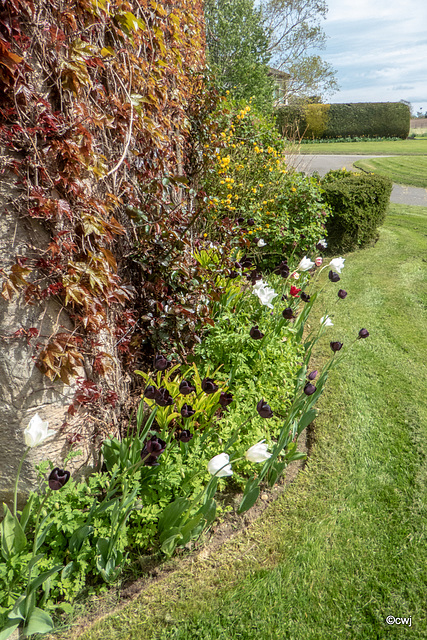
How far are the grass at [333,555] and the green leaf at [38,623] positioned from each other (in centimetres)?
27

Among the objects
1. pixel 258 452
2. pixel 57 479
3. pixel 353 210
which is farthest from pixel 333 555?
pixel 353 210

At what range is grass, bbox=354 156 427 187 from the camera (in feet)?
48.5

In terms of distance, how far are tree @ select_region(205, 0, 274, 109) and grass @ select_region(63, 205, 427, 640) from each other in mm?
14933

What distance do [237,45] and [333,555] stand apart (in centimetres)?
1820

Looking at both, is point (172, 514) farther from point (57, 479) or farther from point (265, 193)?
point (265, 193)

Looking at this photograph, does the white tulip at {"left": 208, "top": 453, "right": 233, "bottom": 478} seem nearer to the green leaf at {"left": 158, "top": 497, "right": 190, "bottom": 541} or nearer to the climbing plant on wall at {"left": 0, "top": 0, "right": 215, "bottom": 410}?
the green leaf at {"left": 158, "top": 497, "right": 190, "bottom": 541}

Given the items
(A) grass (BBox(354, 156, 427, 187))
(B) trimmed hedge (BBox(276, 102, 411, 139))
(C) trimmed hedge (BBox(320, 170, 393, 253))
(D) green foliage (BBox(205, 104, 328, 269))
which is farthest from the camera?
(B) trimmed hedge (BBox(276, 102, 411, 139))

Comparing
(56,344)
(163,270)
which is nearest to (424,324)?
(163,270)

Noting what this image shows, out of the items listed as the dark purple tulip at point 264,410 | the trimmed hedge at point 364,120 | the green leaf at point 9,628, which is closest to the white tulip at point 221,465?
the dark purple tulip at point 264,410

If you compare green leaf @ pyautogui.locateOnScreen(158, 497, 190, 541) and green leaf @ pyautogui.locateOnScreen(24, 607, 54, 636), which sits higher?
green leaf @ pyautogui.locateOnScreen(158, 497, 190, 541)

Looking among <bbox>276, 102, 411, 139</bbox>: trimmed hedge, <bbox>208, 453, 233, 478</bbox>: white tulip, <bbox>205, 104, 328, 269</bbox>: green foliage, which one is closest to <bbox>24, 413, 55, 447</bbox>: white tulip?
<bbox>208, 453, 233, 478</bbox>: white tulip

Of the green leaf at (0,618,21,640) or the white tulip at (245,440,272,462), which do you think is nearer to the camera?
the green leaf at (0,618,21,640)

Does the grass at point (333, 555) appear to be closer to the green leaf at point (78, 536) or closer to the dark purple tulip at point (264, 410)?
the green leaf at point (78, 536)

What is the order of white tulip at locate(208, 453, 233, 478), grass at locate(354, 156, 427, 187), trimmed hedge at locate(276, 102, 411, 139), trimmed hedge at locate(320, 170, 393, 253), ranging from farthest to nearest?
trimmed hedge at locate(276, 102, 411, 139), grass at locate(354, 156, 427, 187), trimmed hedge at locate(320, 170, 393, 253), white tulip at locate(208, 453, 233, 478)
